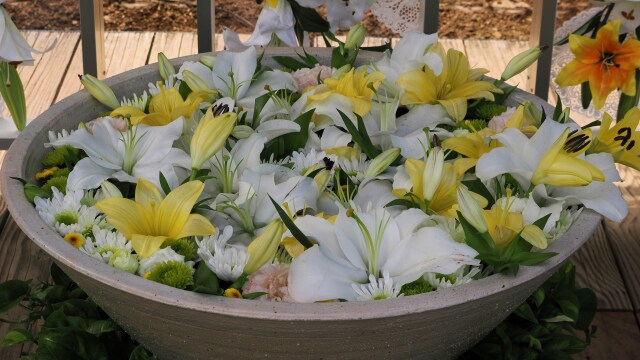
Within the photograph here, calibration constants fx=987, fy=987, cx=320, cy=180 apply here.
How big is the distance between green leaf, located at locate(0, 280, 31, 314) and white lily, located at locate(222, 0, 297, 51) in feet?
1.36

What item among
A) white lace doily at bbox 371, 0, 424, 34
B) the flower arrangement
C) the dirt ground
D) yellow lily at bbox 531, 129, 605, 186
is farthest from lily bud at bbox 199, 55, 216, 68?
the dirt ground

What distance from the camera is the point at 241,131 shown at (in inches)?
39.8

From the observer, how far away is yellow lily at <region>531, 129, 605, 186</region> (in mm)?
854

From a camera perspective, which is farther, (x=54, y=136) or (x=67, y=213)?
(x=54, y=136)

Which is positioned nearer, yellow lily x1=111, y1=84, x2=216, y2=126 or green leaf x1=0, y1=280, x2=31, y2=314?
yellow lily x1=111, y1=84, x2=216, y2=126

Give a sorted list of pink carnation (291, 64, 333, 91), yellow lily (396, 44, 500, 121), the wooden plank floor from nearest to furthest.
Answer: yellow lily (396, 44, 500, 121) < pink carnation (291, 64, 333, 91) < the wooden plank floor

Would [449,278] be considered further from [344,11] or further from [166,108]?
[344,11]

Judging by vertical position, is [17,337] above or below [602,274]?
above

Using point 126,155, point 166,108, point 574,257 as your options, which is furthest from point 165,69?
point 574,257

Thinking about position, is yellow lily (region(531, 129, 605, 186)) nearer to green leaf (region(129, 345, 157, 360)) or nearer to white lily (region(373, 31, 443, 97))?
white lily (region(373, 31, 443, 97))

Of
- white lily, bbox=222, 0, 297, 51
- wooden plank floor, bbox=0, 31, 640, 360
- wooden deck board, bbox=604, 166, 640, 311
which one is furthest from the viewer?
wooden deck board, bbox=604, 166, 640, 311

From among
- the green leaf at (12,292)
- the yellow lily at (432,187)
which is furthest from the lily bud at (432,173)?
the green leaf at (12,292)

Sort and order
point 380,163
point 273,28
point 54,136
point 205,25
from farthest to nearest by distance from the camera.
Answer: point 205,25, point 273,28, point 54,136, point 380,163

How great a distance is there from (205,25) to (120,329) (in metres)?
0.65
